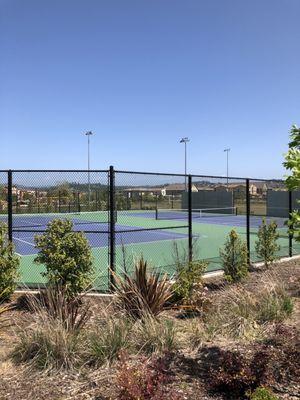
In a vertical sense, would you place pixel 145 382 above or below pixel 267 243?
below

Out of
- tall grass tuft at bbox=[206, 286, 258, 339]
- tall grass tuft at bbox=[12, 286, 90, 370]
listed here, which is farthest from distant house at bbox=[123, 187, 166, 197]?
tall grass tuft at bbox=[12, 286, 90, 370]

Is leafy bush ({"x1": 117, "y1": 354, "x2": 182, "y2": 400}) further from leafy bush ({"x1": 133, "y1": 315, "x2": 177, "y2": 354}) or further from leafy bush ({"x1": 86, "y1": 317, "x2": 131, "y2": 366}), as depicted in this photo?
leafy bush ({"x1": 133, "y1": 315, "x2": 177, "y2": 354})

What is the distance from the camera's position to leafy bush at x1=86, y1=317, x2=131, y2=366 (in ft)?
16.8

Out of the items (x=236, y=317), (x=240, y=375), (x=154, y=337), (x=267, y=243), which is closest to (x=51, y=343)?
(x=154, y=337)

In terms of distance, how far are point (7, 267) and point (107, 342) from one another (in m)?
3.40

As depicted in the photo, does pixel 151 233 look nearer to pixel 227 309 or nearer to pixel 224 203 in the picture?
pixel 224 203

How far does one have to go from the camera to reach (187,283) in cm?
780

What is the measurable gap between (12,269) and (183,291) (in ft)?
9.65

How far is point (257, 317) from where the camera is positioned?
684 cm

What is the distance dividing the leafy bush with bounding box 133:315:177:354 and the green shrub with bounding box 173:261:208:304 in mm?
2024

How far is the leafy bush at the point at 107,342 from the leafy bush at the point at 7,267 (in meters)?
2.99

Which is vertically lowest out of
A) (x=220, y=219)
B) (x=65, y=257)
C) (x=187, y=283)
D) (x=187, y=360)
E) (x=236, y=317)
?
(x=187, y=360)

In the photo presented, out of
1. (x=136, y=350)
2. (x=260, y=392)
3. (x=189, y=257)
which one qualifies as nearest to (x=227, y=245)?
Result: (x=189, y=257)

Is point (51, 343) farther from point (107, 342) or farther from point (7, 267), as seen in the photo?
point (7, 267)
